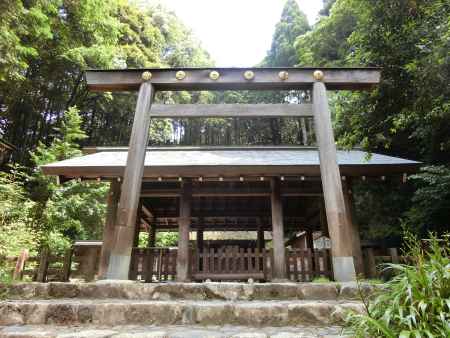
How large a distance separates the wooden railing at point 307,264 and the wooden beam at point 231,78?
368cm

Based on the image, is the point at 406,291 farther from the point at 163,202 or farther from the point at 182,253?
the point at 163,202

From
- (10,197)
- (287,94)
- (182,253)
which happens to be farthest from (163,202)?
(287,94)

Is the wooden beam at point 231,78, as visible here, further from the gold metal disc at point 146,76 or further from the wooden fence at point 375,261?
the wooden fence at point 375,261

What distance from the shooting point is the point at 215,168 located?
642 centimetres

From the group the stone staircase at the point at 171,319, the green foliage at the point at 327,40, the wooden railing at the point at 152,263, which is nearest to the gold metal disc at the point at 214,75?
the stone staircase at the point at 171,319

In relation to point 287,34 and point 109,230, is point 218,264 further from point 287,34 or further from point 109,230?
point 287,34

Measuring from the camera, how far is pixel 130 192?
4.17m

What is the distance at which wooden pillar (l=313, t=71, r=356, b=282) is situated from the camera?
383 centimetres

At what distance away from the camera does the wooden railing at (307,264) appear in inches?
250

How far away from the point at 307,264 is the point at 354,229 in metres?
1.40

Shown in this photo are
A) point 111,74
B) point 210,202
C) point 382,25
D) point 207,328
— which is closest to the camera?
point 207,328

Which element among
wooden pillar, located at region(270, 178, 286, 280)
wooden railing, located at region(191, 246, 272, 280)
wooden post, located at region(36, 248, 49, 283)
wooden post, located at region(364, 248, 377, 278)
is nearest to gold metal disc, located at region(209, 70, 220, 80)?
wooden pillar, located at region(270, 178, 286, 280)

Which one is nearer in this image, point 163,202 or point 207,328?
point 207,328

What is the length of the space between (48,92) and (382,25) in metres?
17.1
